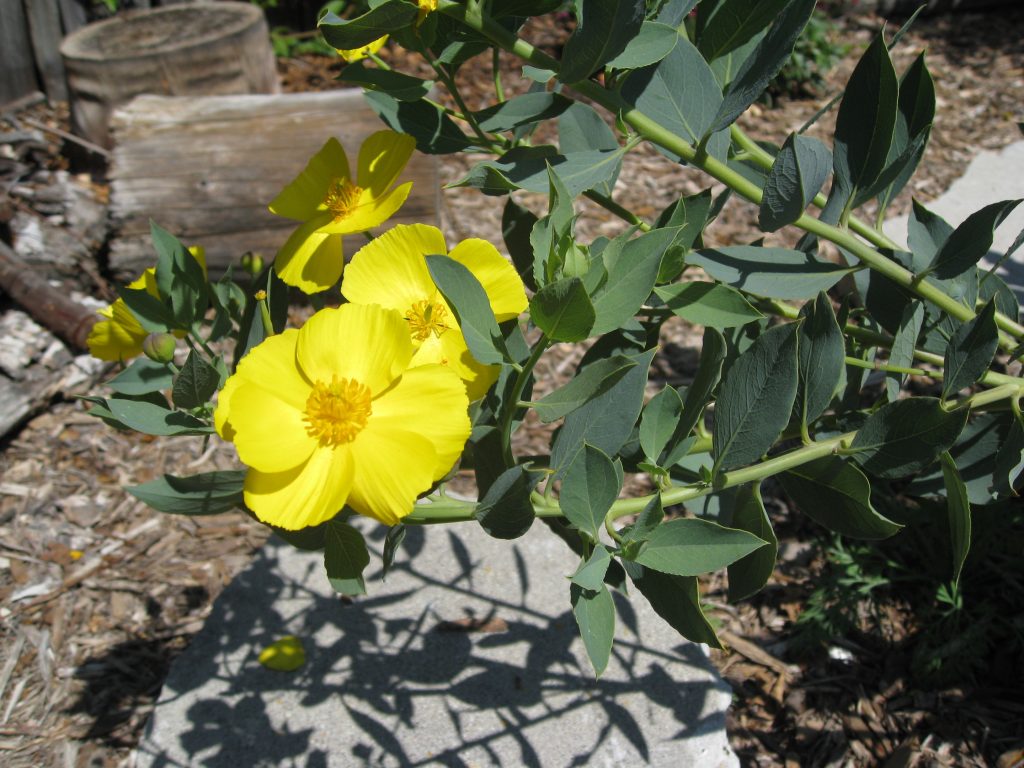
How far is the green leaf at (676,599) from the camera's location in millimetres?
1059

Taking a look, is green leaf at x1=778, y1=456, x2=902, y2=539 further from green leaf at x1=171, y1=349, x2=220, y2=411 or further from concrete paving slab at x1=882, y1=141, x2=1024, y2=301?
concrete paving slab at x1=882, y1=141, x2=1024, y2=301

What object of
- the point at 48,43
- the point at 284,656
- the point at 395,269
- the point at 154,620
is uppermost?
the point at 395,269

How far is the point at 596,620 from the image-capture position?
105 centimetres

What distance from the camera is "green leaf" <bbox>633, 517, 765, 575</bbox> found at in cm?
98

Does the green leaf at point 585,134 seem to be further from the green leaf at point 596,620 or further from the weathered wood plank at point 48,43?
the weathered wood plank at point 48,43

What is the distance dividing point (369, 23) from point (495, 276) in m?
0.31

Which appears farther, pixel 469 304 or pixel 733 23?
pixel 733 23

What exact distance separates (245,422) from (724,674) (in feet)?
5.51

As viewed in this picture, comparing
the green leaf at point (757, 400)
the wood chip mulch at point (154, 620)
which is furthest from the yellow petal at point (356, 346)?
the wood chip mulch at point (154, 620)

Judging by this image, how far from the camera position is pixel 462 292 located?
924 millimetres

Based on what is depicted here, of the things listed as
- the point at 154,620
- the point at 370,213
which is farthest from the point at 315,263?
the point at 154,620

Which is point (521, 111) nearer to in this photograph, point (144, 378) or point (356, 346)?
point (356, 346)

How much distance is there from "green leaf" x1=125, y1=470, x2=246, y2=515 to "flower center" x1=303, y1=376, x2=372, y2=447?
0.77 ft

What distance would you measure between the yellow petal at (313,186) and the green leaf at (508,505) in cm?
46
